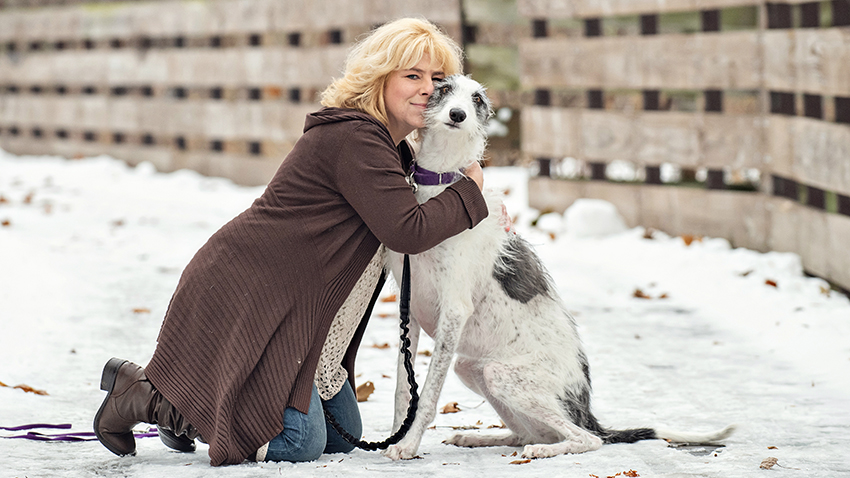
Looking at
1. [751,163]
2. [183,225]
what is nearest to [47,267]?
[183,225]

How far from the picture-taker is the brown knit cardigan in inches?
124

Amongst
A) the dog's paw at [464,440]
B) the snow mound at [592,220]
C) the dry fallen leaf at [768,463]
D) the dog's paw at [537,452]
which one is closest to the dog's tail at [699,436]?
the dry fallen leaf at [768,463]

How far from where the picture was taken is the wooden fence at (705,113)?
601 centimetres

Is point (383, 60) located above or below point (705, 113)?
above

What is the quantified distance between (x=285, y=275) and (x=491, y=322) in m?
0.81

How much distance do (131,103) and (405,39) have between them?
10.4 meters

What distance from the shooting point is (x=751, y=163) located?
279 inches

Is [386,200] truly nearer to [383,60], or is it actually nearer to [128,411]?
[383,60]

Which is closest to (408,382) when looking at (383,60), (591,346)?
(383,60)

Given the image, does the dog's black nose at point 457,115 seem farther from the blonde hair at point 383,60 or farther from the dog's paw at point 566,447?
the dog's paw at point 566,447

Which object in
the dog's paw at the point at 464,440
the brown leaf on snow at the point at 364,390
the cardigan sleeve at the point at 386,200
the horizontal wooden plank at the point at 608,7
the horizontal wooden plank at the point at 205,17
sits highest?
the horizontal wooden plank at the point at 205,17

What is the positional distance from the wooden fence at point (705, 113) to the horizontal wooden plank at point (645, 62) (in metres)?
0.01

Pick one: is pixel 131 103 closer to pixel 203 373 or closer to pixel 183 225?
pixel 183 225

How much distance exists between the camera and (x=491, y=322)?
3.46 m
